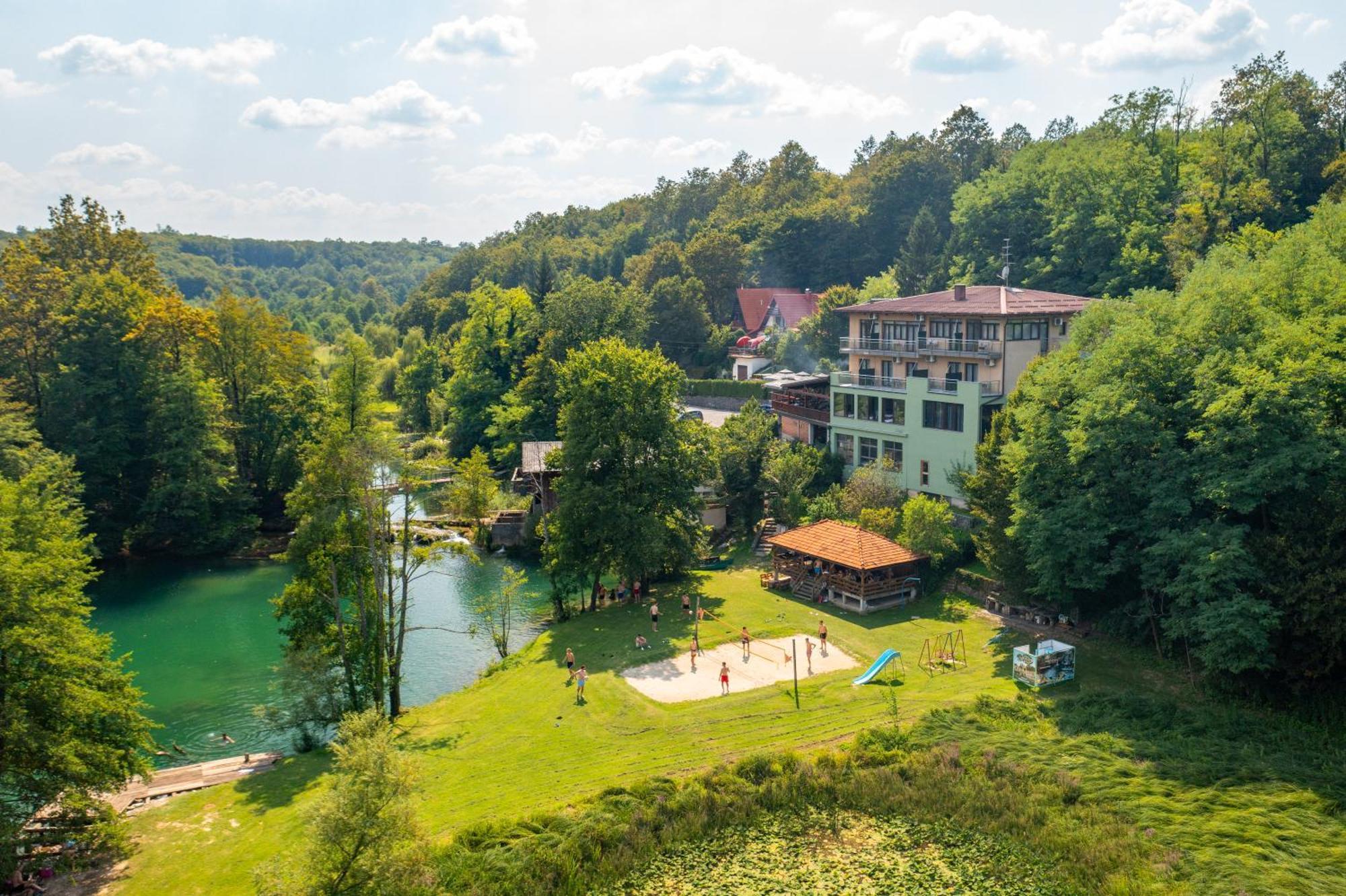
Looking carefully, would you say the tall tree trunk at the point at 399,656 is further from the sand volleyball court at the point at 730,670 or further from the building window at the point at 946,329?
the building window at the point at 946,329

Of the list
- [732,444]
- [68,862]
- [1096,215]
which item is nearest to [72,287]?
[732,444]

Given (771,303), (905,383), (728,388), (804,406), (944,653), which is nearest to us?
(944,653)

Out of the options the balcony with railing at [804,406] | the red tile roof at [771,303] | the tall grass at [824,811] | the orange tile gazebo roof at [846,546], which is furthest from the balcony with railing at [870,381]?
the red tile roof at [771,303]

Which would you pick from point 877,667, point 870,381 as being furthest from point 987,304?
point 877,667

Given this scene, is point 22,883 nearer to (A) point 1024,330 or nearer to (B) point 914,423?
(B) point 914,423

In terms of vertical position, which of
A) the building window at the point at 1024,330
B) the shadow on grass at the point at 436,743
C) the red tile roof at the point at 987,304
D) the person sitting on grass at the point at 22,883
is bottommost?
the shadow on grass at the point at 436,743
